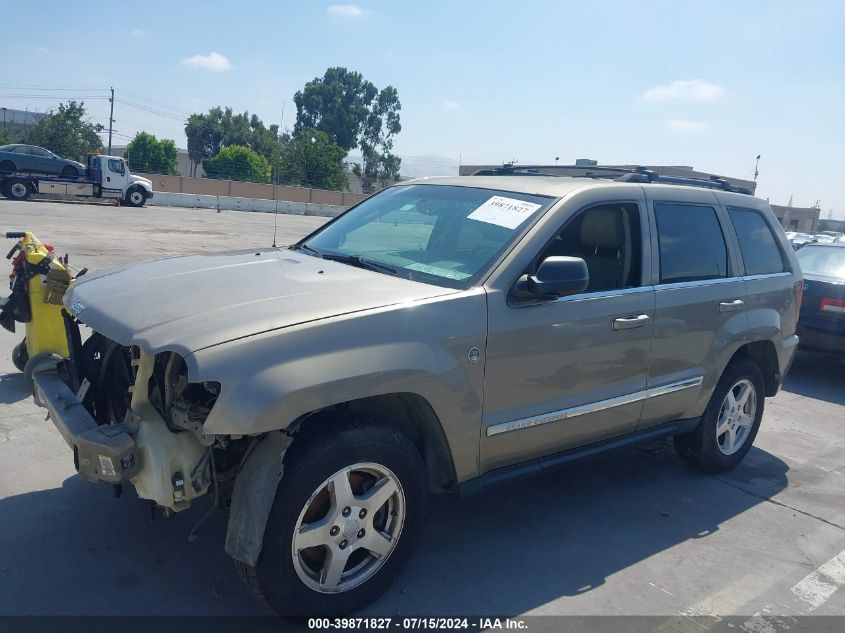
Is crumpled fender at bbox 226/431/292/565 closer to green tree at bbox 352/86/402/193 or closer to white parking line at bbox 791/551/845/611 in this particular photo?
white parking line at bbox 791/551/845/611

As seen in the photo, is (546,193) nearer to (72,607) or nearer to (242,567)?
(242,567)

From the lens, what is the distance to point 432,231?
13.3 ft

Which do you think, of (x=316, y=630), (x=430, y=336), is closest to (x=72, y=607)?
(x=316, y=630)

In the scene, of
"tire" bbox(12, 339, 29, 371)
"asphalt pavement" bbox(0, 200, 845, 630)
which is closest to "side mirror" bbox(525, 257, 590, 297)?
"asphalt pavement" bbox(0, 200, 845, 630)

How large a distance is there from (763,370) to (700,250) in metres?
1.35

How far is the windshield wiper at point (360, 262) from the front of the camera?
12.2 ft

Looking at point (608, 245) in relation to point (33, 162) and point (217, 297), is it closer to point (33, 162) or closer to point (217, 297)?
point (217, 297)

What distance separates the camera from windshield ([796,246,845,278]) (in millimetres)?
8797

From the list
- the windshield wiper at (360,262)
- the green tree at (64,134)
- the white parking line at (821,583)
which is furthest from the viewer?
the green tree at (64,134)

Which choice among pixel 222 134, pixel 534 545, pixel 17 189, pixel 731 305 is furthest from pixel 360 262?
pixel 222 134

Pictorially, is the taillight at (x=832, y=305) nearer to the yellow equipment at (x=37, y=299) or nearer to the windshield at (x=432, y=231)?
the windshield at (x=432, y=231)

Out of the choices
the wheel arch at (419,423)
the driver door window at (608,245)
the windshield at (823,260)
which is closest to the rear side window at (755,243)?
the driver door window at (608,245)

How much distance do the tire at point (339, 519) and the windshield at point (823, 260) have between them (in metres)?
7.52

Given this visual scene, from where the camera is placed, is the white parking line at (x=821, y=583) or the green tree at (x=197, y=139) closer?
the white parking line at (x=821, y=583)
